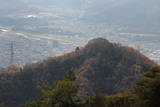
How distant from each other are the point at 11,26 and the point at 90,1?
68.6m

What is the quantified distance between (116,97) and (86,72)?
16709 mm

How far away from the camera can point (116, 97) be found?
19375 millimetres

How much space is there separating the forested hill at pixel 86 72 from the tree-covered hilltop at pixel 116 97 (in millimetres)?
Result: 14315

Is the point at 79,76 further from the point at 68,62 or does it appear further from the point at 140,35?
the point at 140,35

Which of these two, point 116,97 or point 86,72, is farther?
point 86,72

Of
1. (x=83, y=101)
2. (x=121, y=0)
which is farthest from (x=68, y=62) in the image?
(x=121, y=0)

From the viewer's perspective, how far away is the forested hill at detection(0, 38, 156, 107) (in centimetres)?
3462

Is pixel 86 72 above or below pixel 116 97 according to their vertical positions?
below

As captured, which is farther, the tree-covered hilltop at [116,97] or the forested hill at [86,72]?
the forested hill at [86,72]

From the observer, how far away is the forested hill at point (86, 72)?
3462 centimetres

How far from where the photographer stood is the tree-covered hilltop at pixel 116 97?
15438 millimetres

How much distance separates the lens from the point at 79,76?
35.2 m

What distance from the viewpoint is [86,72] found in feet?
118

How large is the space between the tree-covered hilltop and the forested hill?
14315 millimetres
